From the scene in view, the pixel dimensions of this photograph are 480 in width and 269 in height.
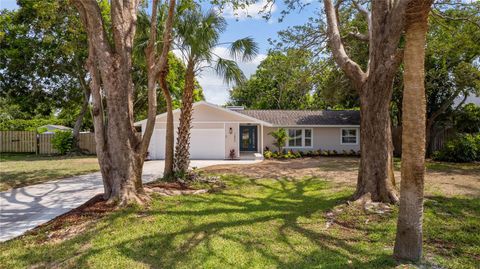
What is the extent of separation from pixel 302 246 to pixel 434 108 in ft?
64.3

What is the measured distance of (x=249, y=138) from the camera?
25797mm

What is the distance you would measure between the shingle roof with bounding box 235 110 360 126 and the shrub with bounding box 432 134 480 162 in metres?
6.87

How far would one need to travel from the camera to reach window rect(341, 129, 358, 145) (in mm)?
25125

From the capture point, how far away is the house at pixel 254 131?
2173 centimetres

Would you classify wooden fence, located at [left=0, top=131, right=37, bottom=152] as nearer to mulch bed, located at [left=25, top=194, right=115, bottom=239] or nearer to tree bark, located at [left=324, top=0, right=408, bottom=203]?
mulch bed, located at [left=25, top=194, right=115, bottom=239]

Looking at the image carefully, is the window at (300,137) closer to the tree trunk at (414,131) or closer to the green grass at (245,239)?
the green grass at (245,239)

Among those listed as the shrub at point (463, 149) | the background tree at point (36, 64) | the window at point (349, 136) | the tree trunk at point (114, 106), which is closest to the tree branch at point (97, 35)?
the tree trunk at point (114, 106)

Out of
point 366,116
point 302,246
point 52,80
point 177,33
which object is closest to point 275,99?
point 52,80

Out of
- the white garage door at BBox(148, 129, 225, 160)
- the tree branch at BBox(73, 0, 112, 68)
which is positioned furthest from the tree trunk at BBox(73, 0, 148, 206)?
the white garage door at BBox(148, 129, 225, 160)

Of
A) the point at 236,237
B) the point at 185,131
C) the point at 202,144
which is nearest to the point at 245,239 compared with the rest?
the point at 236,237

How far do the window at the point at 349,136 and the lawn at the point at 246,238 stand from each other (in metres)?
16.7

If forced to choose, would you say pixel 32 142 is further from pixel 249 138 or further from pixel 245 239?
pixel 245 239

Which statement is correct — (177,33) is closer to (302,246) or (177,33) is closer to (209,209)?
(209,209)

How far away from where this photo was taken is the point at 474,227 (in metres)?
6.26
